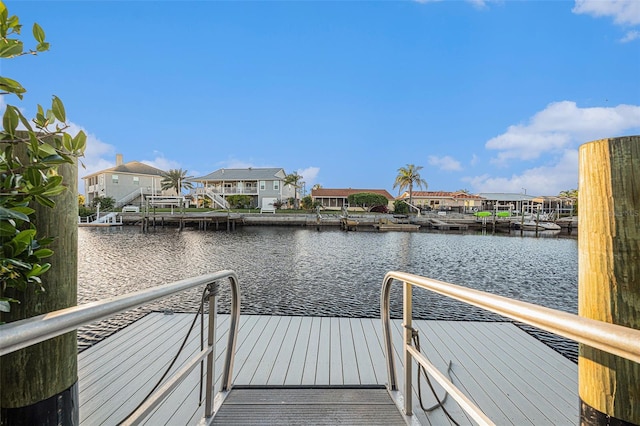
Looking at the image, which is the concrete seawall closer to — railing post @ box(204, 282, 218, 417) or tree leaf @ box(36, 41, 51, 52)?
railing post @ box(204, 282, 218, 417)

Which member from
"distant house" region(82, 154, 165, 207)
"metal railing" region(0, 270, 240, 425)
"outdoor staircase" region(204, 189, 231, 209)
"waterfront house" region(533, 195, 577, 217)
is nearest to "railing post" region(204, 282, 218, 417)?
"metal railing" region(0, 270, 240, 425)

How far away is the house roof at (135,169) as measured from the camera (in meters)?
46.0

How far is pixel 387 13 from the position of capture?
1945 centimetres

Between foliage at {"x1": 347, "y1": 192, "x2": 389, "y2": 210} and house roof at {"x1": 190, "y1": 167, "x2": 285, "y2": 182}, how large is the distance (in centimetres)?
1144

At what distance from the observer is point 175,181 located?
5138cm

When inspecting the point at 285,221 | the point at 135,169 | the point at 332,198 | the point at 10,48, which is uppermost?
the point at 135,169

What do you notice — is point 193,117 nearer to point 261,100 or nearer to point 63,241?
point 261,100

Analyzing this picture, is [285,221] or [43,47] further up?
[43,47]

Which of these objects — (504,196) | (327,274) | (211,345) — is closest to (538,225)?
(504,196)

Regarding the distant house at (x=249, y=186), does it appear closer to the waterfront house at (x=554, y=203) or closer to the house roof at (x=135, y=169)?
the house roof at (x=135, y=169)

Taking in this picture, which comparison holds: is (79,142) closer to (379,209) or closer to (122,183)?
(379,209)

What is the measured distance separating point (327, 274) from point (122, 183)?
45.4 meters

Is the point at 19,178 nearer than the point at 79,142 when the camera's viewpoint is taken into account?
Yes

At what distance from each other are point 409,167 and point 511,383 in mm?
50131
